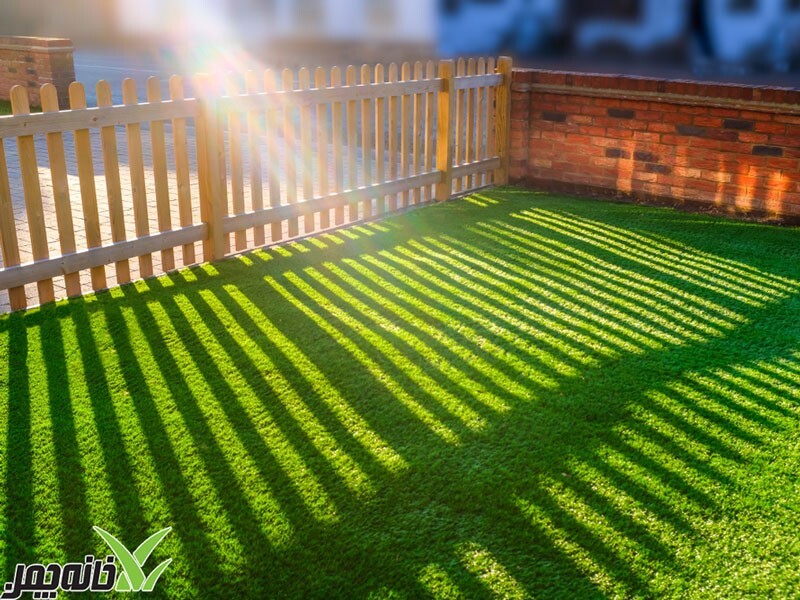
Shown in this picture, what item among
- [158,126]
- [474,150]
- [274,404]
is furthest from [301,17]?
[274,404]

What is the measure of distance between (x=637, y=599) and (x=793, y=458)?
47.2 inches

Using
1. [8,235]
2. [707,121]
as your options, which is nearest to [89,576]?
[8,235]

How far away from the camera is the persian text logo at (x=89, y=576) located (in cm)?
260

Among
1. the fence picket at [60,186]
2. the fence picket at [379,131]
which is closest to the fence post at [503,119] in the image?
the fence picket at [379,131]

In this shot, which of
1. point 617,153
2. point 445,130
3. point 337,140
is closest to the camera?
point 337,140

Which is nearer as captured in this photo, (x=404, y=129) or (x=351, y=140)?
(x=351, y=140)

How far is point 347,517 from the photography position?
9.65 feet

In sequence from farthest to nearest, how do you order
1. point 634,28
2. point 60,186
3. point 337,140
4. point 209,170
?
point 634,28, point 337,140, point 209,170, point 60,186

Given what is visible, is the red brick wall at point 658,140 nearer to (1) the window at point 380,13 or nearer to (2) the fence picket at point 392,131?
(2) the fence picket at point 392,131

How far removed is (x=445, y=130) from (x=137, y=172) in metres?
3.18

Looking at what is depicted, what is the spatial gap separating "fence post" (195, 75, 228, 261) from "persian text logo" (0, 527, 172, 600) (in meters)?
3.29

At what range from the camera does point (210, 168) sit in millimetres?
5641

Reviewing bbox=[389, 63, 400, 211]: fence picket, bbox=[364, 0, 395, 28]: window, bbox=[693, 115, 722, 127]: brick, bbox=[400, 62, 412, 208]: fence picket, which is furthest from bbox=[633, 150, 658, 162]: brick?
bbox=[364, 0, 395, 28]: window

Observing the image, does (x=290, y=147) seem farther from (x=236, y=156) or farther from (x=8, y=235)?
(x=8, y=235)
